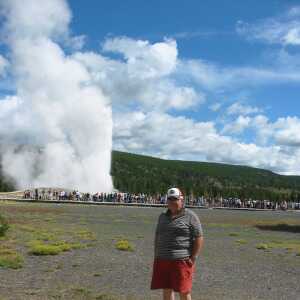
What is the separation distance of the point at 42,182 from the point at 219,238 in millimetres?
106104

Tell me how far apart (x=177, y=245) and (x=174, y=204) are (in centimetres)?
60

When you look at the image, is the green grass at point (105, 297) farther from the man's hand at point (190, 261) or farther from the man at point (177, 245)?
the man's hand at point (190, 261)

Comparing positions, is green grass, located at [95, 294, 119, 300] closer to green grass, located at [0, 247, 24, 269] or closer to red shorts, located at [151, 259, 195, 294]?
red shorts, located at [151, 259, 195, 294]

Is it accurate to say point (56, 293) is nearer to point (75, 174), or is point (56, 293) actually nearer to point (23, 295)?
point (23, 295)

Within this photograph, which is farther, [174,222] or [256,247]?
[256,247]

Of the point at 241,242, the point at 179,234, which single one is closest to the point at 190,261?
the point at 179,234

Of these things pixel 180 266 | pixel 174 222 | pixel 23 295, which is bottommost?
pixel 23 295

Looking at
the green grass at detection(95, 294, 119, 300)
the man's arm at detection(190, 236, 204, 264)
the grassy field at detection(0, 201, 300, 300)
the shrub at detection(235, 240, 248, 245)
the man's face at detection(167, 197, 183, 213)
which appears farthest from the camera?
the shrub at detection(235, 240, 248, 245)

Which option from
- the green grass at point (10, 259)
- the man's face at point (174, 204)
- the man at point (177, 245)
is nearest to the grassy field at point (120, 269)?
the green grass at point (10, 259)

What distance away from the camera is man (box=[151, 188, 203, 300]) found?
7.98 meters

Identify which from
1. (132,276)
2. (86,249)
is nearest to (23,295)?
(132,276)

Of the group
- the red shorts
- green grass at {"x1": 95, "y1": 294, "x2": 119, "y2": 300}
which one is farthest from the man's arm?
green grass at {"x1": 95, "y1": 294, "x2": 119, "y2": 300}

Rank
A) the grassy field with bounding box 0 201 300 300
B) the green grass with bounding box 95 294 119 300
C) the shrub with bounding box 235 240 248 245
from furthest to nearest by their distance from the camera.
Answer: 1. the shrub with bounding box 235 240 248 245
2. the grassy field with bounding box 0 201 300 300
3. the green grass with bounding box 95 294 119 300

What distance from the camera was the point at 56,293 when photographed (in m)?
11.0
